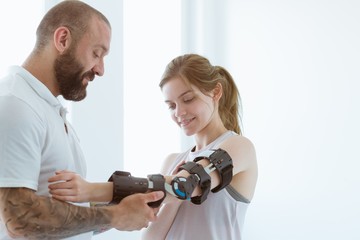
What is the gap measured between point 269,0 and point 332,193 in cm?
139

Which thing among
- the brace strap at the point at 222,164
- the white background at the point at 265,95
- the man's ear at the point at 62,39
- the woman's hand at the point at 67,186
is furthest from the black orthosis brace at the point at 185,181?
the white background at the point at 265,95

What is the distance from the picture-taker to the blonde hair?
5.82ft

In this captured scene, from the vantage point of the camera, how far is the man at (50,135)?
1179mm

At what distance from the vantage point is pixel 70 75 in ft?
4.80

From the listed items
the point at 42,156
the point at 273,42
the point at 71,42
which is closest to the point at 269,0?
the point at 273,42

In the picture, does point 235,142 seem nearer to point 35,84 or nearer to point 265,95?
point 35,84

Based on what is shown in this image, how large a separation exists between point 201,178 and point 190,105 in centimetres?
37

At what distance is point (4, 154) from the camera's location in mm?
1169

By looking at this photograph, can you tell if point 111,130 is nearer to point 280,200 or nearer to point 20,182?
point 280,200

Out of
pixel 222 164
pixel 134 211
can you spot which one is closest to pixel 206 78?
pixel 222 164

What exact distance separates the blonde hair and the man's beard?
37cm

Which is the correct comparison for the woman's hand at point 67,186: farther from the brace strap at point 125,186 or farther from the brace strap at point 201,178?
the brace strap at point 201,178

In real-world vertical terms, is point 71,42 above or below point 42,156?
above

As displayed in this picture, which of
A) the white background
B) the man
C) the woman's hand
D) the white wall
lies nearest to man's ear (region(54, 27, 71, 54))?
the man
